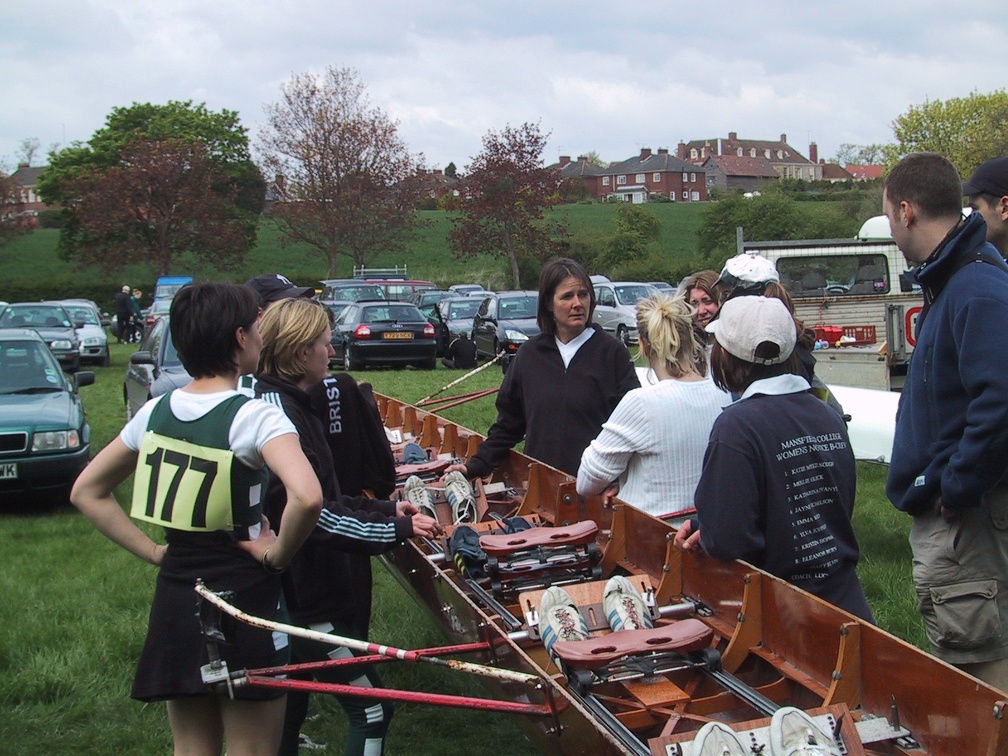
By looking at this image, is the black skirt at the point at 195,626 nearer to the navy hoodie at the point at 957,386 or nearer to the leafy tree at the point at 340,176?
the navy hoodie at the point at 957,386

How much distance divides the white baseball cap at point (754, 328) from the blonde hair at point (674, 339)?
90cm

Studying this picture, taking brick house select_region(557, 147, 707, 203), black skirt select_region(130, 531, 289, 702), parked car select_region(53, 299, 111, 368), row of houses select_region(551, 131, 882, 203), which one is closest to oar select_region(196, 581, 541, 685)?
black skirt select_region(130, 531, 289, 702)

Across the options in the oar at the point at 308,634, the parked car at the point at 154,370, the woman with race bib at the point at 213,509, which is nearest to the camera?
the oar at the point at 308,634

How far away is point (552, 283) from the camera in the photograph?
5305 millimetres

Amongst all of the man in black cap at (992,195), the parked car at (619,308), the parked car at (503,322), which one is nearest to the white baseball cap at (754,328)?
the man in black cap at (992,195)

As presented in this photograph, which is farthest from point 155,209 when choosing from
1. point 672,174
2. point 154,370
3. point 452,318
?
point 672,174

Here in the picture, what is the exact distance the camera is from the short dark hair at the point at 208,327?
2.91 metres

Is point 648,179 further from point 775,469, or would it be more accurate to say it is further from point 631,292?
point 775,469

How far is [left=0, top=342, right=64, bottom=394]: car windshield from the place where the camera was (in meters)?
10.3

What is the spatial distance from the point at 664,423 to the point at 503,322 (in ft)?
58.9

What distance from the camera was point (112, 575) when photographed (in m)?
7.70

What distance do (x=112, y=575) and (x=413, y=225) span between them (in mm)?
44273

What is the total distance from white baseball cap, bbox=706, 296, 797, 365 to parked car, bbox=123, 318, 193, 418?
7.71 metres

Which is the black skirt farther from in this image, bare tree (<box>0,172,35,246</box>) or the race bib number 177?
bare tree (<box>0,172,35,246</box>)
